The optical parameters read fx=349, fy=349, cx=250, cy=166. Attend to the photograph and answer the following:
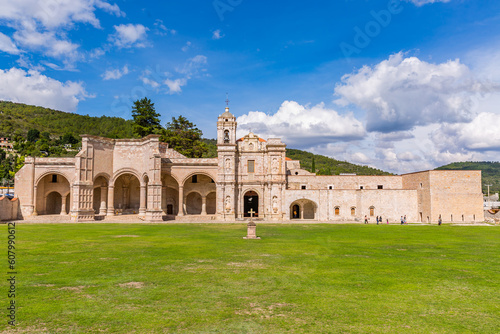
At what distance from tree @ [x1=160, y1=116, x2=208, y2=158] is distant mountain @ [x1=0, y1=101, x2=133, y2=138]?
45.8 meters

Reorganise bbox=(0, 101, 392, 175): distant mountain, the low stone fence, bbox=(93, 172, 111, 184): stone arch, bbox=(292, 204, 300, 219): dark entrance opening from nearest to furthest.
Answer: the low stone fence < bbox=(93, 172, 111, 184): stone arch < bbox=(292, 204, 300, 219): dark entrance opening < bbox=(0, 101, 392, 175): distant mountain

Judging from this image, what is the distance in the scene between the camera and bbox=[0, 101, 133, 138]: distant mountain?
11506cm

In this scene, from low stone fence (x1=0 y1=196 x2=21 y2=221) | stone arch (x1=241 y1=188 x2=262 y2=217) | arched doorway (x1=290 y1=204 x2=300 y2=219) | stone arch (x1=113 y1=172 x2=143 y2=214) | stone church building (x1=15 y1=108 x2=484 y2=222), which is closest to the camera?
low stone fence (x1=0 y1=196 x2=21 y2=221)

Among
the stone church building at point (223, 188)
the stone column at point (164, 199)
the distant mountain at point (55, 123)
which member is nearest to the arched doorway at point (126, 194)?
the stone church building at point (223, 188)

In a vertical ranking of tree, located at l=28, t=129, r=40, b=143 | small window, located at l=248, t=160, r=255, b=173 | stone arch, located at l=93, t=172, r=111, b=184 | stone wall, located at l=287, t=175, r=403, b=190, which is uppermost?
tree, located at l=28, t=129, r=40, b=143

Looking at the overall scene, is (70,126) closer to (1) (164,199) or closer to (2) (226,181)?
(1) (164,199)

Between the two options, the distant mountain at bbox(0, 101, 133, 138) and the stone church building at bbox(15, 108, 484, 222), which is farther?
the distant mountain at bbox(0, 101, 133, 138)

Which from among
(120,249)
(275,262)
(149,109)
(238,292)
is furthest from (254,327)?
(149,109)

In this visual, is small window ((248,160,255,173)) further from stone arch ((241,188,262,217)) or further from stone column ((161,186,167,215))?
stone column ((161,186,167,215))

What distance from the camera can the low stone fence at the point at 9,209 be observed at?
125ft

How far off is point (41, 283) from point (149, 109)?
54097 millimetres

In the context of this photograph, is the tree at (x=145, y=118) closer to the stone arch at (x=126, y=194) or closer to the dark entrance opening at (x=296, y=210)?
Result: the stone arch at (x=126, y=194)

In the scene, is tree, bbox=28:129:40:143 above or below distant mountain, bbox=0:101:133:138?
below

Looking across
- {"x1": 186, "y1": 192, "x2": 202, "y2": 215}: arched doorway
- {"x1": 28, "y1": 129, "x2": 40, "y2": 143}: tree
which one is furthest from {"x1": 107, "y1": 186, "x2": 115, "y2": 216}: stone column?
{"x1": 28, "y1": 129, "x2": 40, "y2": 143}: tree
